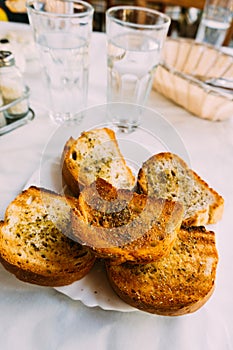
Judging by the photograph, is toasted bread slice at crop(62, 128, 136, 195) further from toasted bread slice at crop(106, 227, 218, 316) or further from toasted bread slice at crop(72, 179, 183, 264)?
toasted bread slice at crop(106, 227, 218, 316)

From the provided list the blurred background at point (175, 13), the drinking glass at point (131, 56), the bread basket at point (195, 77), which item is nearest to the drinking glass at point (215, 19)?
the blurred background at point (175, 13)

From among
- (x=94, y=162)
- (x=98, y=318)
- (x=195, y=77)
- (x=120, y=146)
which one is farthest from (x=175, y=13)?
(x=98, y=318)

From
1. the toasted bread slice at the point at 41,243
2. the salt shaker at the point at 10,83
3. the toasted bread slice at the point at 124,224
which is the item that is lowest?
the toasted bread slice at the point at 41,243

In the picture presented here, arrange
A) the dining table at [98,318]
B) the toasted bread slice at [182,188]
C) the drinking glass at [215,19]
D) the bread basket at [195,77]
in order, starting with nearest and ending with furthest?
the dining table at [98,318]
the toasted bread slice at [182,188]
the bread basket at [195,77]
the drinking glass at [215,19]

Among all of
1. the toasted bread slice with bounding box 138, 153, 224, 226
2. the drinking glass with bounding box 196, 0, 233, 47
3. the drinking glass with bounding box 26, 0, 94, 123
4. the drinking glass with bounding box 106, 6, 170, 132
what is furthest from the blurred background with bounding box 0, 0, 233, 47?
the toasted bread slice with bounding box 138, 153, 224, 226


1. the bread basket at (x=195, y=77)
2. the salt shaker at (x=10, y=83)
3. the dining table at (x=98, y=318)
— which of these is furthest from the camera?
the bread basket at (x=195, y=77)

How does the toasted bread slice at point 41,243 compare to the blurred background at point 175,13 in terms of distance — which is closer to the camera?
the toasted bread slice at point 41,243

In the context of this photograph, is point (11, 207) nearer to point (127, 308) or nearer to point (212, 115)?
point (127, 308)

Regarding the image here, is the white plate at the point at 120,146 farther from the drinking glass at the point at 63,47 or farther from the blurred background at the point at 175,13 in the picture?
the blurred background at the point at 175,13
